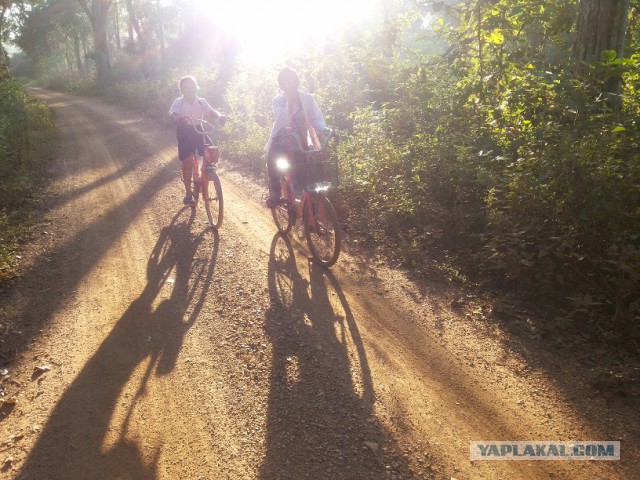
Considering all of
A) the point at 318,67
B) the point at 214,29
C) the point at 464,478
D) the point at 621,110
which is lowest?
the point at 464,478

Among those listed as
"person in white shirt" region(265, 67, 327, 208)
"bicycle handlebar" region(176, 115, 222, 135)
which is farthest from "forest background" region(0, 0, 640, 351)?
"bicycle handlebar" region(176, 115, 222, 135)

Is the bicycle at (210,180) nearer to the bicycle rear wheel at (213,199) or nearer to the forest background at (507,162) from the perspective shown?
the bicycle rear wheel at (213,199)

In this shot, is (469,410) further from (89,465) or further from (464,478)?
(89,465)

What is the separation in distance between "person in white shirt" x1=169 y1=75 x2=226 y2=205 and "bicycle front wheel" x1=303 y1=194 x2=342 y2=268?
2733 millimetres

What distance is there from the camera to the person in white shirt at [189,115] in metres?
7.37

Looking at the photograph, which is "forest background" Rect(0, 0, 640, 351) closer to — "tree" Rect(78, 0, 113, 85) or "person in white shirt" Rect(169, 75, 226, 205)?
"person in white shirt" Rect(169, 75, 226, 205)

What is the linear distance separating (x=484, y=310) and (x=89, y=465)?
3968 mm

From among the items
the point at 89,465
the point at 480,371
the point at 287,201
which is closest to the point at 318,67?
the point at 287,201

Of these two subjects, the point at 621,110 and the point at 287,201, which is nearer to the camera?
the point at 621,110

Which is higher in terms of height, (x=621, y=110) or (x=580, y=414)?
(x=621, y=110)

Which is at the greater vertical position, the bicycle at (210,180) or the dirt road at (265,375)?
the bicycle at (210,180)

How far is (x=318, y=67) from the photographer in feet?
49.4

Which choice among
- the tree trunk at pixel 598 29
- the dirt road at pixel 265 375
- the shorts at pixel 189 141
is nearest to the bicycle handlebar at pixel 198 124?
the shorts at pixel 189 141

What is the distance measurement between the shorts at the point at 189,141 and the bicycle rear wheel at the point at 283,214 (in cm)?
180
